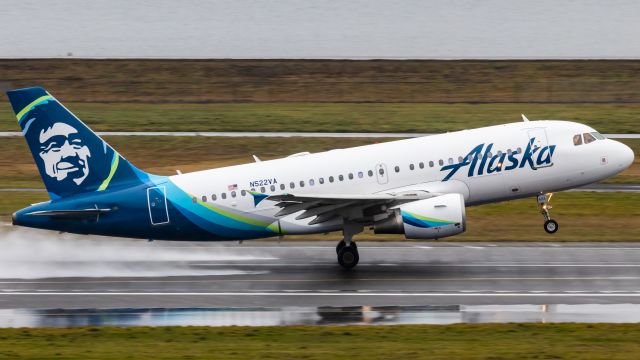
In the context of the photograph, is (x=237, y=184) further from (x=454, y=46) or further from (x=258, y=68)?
(x=454, y=46)

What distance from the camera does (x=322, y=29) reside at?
97500mm

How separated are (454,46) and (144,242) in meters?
58.1

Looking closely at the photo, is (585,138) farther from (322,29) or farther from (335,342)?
(322,29)

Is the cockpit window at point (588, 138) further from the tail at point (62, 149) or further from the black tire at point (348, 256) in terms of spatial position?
the tail at point (62, 149)

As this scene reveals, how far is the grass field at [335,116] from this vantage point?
69125 millimetres

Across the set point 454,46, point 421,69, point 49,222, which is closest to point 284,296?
point 49,222

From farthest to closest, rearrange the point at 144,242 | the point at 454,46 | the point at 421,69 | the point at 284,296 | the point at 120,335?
the point at 454,46 < the point at 421,69 < the point at 144,242 < the point at 284,296 < the point at 120,335

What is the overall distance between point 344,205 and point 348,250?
175 cm

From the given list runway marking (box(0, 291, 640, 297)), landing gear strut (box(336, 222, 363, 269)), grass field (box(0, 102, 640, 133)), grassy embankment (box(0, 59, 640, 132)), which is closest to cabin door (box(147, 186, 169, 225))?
runway marking (box(0, 291, 640, 297))

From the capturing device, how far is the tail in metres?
34.5

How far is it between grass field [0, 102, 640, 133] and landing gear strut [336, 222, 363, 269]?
3277cm

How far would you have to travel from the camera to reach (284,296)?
104 feet

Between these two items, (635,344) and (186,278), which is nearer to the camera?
(635,344)

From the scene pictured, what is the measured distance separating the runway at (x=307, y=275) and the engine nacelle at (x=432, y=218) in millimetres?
1426
